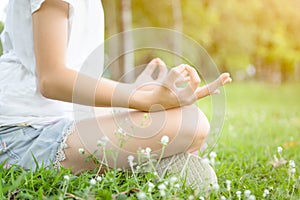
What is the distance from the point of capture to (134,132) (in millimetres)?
1541

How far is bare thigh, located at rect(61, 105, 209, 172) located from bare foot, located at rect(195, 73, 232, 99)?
8cm

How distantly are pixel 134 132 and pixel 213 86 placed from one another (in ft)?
1.00

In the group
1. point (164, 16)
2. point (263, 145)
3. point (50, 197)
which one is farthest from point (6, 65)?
point (164, 16)

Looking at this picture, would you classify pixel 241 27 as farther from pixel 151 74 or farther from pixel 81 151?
pixel 81 151

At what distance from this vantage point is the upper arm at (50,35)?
141cm

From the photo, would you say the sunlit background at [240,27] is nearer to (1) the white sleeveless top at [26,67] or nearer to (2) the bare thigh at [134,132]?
(1) the white sleeveless top at [26,67]

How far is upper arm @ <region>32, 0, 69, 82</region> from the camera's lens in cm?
141

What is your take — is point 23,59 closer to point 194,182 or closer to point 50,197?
point 50,197

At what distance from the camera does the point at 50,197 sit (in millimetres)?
1312

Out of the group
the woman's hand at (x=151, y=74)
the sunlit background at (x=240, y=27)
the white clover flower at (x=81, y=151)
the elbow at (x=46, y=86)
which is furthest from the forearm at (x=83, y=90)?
the sunlit background at (x=240, y=27)

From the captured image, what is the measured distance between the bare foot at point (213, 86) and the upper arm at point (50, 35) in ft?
1.50

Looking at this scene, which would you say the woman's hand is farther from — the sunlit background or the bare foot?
the sunlit background

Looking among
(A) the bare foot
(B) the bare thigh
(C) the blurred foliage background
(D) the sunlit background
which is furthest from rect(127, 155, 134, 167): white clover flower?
(C) the blurred foliage background

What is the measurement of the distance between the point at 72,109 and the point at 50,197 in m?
0.49
